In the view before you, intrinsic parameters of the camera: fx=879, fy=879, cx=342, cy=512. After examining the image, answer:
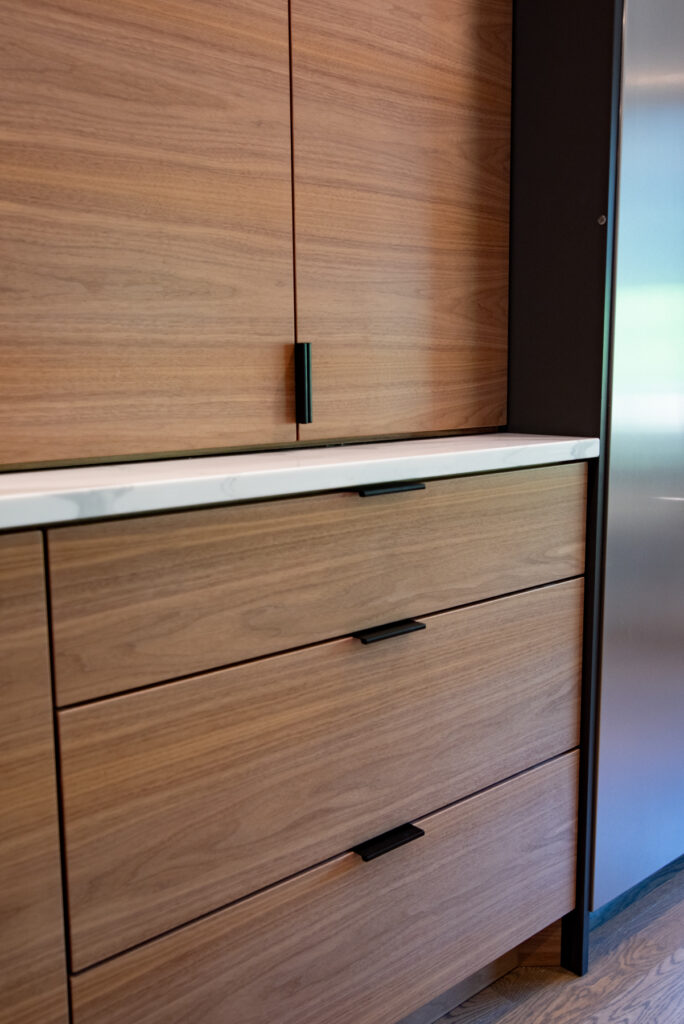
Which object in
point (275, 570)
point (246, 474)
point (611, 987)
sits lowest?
point (611, 987)

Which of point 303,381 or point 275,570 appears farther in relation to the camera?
point 303,381

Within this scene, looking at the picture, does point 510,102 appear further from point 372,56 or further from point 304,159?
point 304,159

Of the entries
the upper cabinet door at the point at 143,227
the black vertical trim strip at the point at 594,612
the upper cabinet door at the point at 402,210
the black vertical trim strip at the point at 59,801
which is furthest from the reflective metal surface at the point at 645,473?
the black vertical trim strip at the point at 59,801

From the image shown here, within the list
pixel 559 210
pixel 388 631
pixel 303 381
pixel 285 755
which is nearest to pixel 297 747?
pixel 285 755

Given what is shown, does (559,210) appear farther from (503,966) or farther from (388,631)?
(503,966)

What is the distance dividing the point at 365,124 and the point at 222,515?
0.72 m

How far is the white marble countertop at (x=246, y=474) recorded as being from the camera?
82 cm

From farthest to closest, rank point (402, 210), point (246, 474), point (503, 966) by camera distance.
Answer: point (503, 966)
point (402, 210)
point (246, 474)

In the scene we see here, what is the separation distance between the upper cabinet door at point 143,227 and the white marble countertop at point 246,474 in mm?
73

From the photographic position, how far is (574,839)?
1481 mm

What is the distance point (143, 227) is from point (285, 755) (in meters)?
0.68

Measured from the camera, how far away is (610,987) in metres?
1.46

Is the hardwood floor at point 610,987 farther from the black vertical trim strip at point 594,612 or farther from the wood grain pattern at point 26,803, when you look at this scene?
the wood grain pattern at point 26,803

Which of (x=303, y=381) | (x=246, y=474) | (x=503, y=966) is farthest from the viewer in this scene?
(x=503, y=966)
